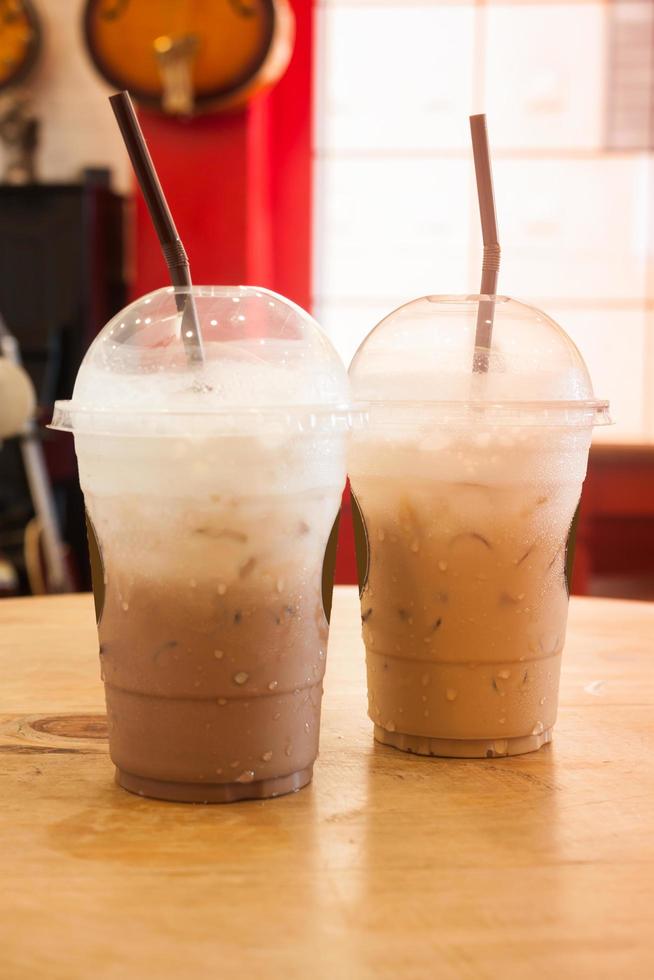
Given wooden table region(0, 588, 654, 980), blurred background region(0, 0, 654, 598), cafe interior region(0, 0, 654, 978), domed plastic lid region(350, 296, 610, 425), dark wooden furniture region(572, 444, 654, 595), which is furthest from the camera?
blurred background region(0, 0, 654, 598)

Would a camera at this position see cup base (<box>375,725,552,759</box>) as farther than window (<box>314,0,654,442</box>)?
No

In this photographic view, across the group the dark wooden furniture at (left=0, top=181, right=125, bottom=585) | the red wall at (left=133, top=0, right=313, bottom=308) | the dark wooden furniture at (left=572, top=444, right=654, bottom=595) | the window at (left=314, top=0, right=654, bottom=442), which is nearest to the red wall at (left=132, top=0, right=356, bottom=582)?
the red wall at (left=133, top=0, right=313, bottom=308)

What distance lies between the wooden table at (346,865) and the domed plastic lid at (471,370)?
268mm

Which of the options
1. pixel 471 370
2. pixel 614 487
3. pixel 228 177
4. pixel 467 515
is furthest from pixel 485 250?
pixel 228 177

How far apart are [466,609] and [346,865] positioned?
27 centimetres

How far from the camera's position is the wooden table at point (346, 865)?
0.53 meters

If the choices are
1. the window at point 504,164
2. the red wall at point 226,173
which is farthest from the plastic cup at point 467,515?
the window at point 504,164

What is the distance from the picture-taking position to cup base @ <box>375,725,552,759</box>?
0.87 m

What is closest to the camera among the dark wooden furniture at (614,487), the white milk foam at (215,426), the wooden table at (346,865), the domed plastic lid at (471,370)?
the wooden table at (346,865)

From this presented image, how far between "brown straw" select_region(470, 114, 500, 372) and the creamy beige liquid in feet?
0.26

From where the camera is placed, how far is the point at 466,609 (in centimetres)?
86

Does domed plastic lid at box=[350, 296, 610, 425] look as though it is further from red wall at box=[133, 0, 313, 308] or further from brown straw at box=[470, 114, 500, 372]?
red wall at box=[133, 0, 313, 308]

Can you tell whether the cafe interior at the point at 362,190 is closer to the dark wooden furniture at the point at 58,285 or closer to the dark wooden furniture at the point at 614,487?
the dark wooden furniture at the point at 58,285

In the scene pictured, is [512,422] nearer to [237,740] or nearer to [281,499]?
[281,499]
